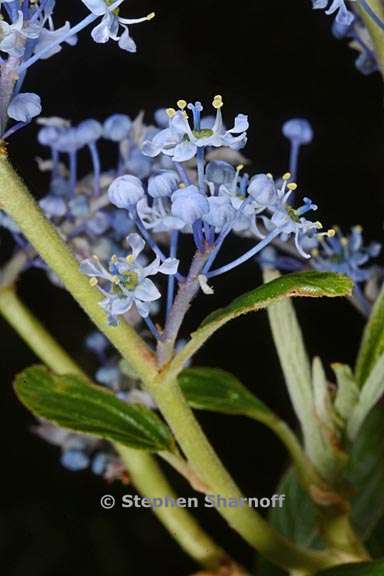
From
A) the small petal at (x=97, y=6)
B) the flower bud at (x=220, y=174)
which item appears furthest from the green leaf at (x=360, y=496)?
the small petal at (x=97, y=6)

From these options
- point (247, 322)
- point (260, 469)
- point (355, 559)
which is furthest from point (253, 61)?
point (355, 559)

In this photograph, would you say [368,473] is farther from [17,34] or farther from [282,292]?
[17,34]

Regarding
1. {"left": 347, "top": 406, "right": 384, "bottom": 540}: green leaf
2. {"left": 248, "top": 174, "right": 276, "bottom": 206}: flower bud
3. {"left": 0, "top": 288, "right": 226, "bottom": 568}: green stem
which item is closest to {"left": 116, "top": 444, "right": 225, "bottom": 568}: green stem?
{"left": 0, "top": 288, "right": 226, "bottom": 568}: green stem

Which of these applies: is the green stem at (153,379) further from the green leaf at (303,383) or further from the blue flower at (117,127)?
the blue flower at (117,127)

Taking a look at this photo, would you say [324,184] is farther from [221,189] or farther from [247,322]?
[221,189]

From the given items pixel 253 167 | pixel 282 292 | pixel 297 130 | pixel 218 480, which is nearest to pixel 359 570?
pixel 218 480

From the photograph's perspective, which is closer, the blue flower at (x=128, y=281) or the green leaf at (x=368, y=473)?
the blue flower at (x=128, y=281)
